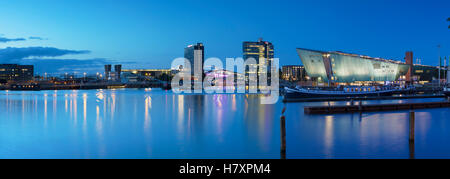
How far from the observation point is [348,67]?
8744cm

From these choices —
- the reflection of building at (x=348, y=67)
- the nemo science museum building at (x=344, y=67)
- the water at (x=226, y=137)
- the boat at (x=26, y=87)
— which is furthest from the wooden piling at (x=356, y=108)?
the boat at (x=26, y=87)

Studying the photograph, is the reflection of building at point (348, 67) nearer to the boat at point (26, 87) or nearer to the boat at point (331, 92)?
the boat at point (331, 92)

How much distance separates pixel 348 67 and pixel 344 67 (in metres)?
1.16

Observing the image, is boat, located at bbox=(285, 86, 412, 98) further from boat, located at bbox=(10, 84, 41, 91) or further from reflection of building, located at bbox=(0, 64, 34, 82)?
reflection of building, located at bbox=(0, 64, 34, 82)

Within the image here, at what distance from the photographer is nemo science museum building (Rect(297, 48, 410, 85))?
8509cm

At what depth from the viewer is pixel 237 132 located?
2300 cm

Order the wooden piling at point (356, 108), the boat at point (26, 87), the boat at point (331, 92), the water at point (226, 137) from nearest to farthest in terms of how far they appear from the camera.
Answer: the water at point (226, 137) → the wooden piling at point (356, 108) → the boat at point (331, 92) → the boat at point (26, 87)

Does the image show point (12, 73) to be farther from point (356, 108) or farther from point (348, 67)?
point (356, 108)

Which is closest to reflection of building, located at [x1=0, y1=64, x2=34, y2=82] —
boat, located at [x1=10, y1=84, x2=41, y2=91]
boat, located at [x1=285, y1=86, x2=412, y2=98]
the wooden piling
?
boat, located at [x1=10, y1=84, x2=41, y2=91]

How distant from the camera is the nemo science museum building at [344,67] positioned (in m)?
85.1

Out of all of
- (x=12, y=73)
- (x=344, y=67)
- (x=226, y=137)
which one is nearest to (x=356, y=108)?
(x=226, y=137)
